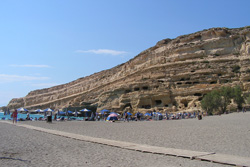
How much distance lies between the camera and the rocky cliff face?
148 ft

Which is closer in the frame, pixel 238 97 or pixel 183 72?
pixel 238 97

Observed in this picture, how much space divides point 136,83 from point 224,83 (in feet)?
58.6

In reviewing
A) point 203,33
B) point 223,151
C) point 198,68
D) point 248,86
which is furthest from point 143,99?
point 223,151

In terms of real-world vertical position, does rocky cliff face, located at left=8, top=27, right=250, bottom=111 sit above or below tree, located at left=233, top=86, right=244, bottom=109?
above

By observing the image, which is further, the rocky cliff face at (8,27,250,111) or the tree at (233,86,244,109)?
the rocky cliff face at (8,27,250,111)

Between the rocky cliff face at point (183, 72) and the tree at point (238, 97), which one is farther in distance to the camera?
the rocky cliff face at point (183, 72)

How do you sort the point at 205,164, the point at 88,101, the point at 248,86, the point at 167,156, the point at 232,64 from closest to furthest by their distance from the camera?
1. the point at 205,164
2. the point at 167,156
3. the point at 248,86
4. the point at 232,64
5. the point at 88,101

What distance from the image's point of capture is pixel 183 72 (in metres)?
50.7

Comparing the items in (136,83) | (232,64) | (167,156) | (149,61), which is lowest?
(167,156)

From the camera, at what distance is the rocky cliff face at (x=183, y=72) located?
4500 centimetres

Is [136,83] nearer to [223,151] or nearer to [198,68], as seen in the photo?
[198,68]

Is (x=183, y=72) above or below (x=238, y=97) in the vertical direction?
above

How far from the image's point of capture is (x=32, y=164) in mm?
6039

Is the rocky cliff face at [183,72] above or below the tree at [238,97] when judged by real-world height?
above
